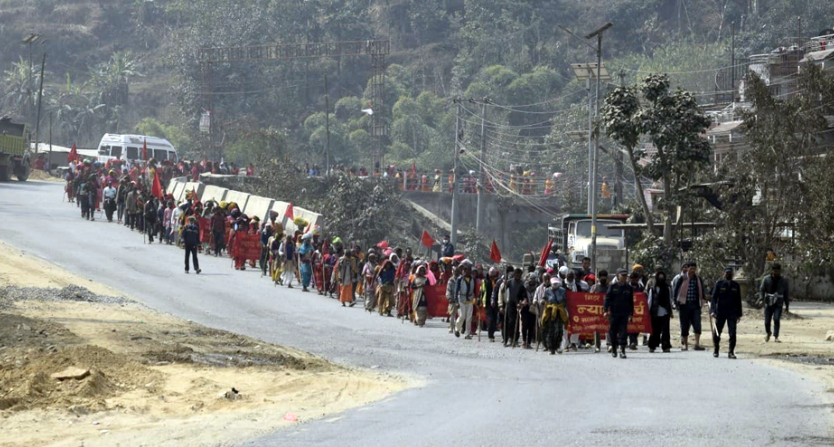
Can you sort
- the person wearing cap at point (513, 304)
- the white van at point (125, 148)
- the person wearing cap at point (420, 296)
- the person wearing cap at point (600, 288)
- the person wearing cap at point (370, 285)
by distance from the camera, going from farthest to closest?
the white van at point (125, 148)
the person wearing cap at point (370, 285)
the person wearing cap at point (420, 296)
the person wearing cap at point (513, 304)
the person wearing cap at point (600, 288)

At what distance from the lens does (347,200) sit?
208 ft

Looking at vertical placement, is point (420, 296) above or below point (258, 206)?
below

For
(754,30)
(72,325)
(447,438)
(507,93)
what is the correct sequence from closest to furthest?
(447,438), (72,325), (507,93), (754,30)

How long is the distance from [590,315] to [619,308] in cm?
120

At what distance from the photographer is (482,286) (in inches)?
1058

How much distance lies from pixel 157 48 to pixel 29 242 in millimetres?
99327

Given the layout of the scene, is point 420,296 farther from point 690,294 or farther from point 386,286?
point 690,294

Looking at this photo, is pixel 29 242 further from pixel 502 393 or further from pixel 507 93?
pixel 507 93

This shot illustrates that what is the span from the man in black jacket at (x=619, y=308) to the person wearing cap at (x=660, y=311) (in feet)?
3.47

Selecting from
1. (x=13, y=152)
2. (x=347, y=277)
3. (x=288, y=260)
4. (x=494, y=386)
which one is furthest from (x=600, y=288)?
(x=13, y=152)

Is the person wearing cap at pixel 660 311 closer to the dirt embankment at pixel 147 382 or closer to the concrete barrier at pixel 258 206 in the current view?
the dirt embankment at pixel 147 382

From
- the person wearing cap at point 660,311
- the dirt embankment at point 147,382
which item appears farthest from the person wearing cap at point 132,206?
the person wearing cap at point 660,311

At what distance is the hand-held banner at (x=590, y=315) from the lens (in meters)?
24.2

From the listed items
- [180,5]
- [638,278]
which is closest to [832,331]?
[638,278]
